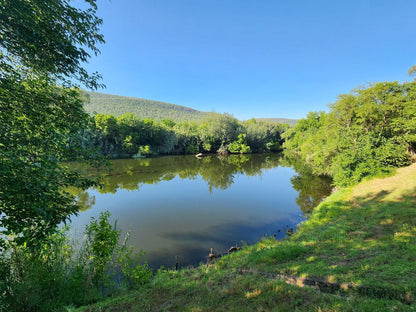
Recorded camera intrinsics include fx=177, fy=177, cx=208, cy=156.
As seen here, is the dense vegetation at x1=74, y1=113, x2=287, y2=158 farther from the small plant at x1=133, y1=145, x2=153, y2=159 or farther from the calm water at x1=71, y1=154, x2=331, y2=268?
the calm water at x1=71, y1=154, x2=331, y2=268

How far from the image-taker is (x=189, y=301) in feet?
13.4

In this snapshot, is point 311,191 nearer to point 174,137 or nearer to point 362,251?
point 362,251

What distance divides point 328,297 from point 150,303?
3.85m

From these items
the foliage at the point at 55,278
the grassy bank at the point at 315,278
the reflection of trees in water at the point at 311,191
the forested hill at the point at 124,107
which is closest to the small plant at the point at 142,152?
the reflection of trees in water at the point at 311,191

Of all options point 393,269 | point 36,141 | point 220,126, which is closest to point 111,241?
point 36,141

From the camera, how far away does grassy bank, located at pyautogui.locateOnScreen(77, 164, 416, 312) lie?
3369mm

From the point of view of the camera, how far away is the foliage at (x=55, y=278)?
411 cm

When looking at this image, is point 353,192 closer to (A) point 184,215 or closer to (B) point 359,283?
(B) point 359,283

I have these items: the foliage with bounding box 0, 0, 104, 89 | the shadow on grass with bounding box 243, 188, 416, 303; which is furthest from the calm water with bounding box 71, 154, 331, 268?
the foliage with bounding box 0, 0, 104, 89

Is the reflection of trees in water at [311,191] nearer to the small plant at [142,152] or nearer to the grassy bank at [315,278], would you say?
the grassy bank at [315,278]

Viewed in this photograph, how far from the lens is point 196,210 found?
45.3ft

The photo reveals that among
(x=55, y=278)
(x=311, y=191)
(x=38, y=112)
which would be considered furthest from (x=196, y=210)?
(x=311, y=191)

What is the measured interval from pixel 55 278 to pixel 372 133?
2309cm

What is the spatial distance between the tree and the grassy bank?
2799mm
